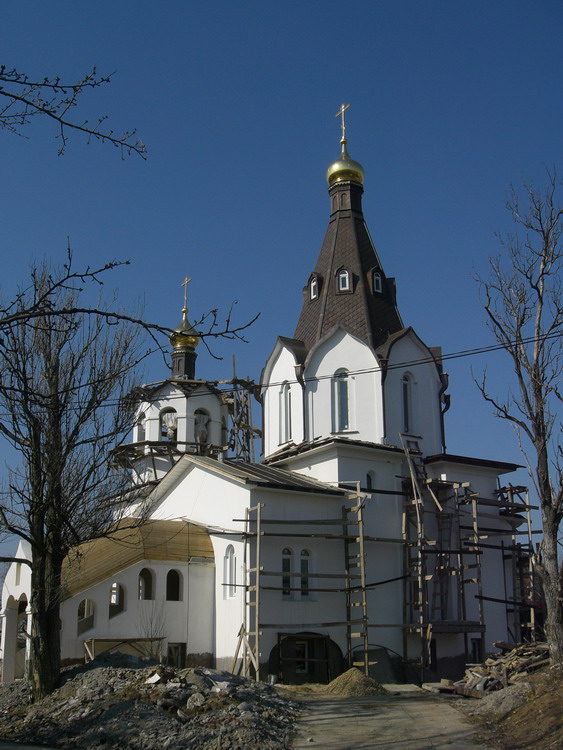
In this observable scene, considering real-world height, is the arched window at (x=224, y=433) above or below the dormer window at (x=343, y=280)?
below

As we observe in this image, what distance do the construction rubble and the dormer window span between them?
1297 centimetres

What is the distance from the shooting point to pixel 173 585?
70.1 ft

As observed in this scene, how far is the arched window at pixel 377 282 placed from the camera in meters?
26.6

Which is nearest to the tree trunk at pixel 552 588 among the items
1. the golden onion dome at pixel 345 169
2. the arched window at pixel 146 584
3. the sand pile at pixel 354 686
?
the sand pile at pixel 354 686

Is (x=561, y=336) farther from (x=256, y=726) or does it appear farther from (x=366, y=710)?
(x=256, y=726)

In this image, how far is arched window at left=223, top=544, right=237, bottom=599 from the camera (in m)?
20.9

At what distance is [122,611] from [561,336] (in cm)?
1180

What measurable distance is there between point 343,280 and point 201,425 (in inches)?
314

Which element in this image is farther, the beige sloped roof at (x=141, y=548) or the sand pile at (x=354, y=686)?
the beige sloped roof at (x=141, y=548)

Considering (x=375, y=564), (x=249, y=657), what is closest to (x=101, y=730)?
(x=249, y=657)

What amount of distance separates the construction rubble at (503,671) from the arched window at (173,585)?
750cm

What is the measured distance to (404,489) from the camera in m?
23.3

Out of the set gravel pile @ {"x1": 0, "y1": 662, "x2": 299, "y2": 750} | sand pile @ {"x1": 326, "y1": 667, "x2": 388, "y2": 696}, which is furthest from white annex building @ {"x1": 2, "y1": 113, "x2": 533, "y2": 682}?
gravel pile @ {"x1": 0, "y1": 662, "x2": 299, "y2": 750}

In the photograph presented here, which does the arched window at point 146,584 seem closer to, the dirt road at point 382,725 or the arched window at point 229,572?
the arched window at point 229,572
